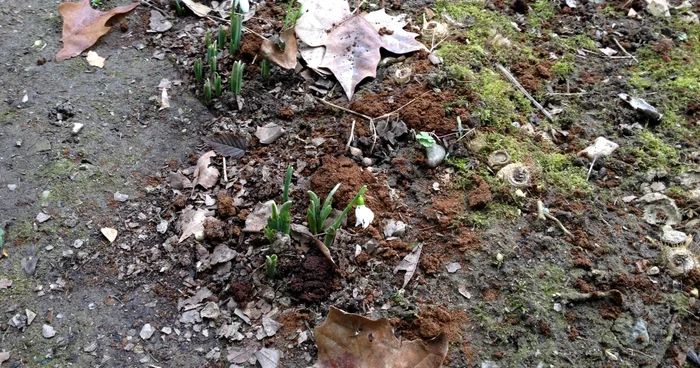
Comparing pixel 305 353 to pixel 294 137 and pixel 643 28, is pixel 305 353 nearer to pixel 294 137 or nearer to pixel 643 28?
pixel 294 137

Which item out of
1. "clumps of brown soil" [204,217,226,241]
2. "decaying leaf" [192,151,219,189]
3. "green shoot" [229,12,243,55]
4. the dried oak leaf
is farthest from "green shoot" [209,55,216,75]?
"clumps of brown soil" [204,217,226,241]

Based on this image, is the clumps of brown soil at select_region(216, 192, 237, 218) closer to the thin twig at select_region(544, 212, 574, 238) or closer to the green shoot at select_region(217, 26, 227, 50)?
the green shoot at select_region(217, 26, 227, 50)

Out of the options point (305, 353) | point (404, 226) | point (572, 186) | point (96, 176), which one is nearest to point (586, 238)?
point (572, 186)

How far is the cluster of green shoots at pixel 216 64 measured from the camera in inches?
97.6

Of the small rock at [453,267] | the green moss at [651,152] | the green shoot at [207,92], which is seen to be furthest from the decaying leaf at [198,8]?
the green moss at [651,152]

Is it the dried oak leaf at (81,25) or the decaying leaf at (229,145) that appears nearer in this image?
the decaying leaf at (229,145)

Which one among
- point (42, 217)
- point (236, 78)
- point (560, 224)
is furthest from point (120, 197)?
point (560, 224)

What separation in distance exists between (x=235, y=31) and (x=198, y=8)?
1.50ft

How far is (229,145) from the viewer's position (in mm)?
2424

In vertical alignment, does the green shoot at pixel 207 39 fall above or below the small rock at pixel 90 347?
above

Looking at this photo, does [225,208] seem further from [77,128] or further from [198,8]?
[198,8]

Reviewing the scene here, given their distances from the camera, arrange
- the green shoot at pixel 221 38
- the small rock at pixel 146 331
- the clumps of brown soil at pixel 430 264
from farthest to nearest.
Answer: the green shoot at pixel 221 38 < the clumps of brown soil at pixel 430 264 < the small rock at pixel 146 331

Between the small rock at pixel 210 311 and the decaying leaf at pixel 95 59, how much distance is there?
1326 mm

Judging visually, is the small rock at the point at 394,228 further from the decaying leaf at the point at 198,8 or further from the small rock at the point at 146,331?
the decaying leaf at the point at 198,8
